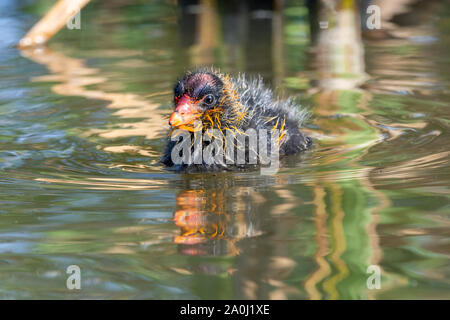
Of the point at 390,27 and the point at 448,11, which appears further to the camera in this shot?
the point at 448,11

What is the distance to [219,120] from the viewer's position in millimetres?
5965

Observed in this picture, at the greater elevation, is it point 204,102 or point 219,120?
point 204,102

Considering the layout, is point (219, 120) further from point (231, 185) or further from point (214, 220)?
point (214, 220)

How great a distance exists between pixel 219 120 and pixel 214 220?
4.91 feet

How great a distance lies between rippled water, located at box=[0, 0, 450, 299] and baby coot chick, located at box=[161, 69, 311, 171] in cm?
15

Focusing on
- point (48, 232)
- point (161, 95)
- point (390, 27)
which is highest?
point (390, 27)

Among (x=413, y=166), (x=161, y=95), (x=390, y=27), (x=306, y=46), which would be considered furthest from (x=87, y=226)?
(x=390, y=27)

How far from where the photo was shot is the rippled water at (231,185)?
3846 mm

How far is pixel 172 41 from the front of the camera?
1163 centimetres

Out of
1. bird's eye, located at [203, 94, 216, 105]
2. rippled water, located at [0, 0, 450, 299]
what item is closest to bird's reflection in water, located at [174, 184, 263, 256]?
rippled water, located at [0, 0, 450, 299]

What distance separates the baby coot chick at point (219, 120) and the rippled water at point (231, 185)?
15cm

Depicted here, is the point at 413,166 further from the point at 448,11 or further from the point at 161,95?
the point at 448,11

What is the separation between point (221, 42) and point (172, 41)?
0.80 metres

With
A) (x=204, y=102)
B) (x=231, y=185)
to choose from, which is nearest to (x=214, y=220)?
(x=231, y=185)
